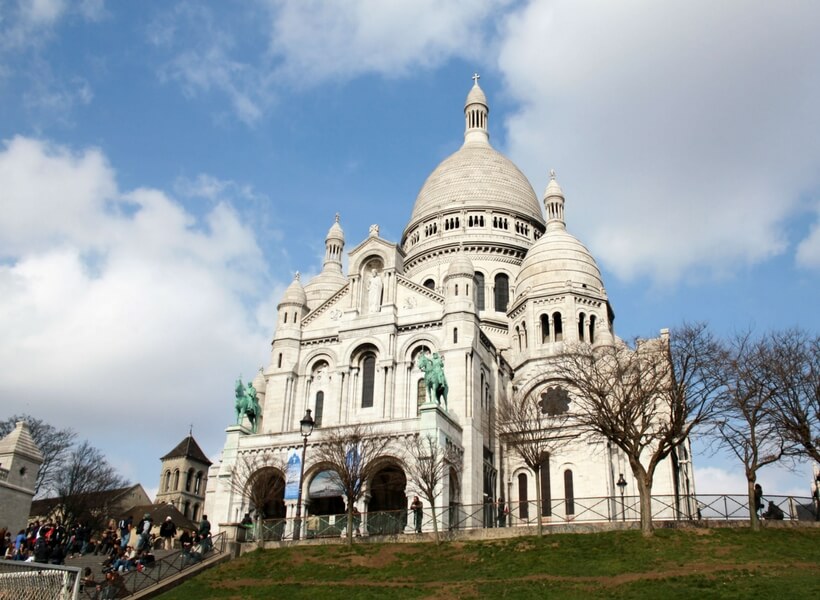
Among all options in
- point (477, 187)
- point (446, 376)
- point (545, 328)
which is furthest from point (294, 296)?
point (477, 187)

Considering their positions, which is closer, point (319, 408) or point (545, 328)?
point (319, 408)

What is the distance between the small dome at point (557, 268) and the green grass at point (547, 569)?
30956 millimetres

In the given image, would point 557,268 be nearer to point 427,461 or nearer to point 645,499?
point 427,461

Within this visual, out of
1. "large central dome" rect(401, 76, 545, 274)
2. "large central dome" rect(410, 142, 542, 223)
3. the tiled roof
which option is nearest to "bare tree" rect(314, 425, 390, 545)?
"large central dome" rect(401, 76, 545, 274)

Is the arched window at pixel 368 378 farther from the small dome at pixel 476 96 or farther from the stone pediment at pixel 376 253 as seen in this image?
the small dome at pixel 476 96

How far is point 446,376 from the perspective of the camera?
168 ft

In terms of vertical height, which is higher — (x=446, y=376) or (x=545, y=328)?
(x=545, y=328)

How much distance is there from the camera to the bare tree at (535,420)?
1827 inches

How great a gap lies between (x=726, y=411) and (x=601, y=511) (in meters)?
13.3

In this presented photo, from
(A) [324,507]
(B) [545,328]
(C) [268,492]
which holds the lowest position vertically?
(A) [324,507]

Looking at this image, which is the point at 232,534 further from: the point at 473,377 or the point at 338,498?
the point at 473,377

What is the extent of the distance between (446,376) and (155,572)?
2329cm

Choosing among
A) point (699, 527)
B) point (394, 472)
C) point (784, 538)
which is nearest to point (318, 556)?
point (394, 472)

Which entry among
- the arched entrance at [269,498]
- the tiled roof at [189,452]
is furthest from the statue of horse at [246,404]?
the tiled roof at [189,452]
